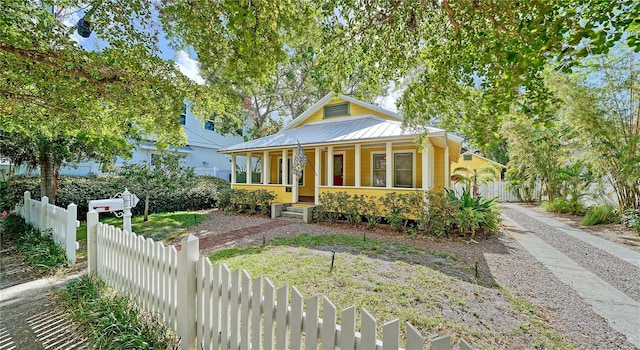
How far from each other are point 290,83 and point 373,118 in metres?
10.5

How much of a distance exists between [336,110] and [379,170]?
422cm

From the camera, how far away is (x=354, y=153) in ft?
40.5

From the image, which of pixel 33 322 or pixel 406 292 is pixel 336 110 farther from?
pixel 33 322

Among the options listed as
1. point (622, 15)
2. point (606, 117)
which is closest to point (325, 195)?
point (622, 15)

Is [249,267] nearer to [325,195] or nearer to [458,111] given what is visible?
[458,111]

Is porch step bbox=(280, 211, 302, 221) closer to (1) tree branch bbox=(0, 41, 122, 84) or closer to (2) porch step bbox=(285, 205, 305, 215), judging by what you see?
(2) porch step bbox=(285, 205, 305, 215)

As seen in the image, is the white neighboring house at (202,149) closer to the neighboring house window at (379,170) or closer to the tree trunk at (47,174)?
the tree trunk at (47,174)

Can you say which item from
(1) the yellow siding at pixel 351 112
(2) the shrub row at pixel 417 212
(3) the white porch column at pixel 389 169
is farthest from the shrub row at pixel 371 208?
(1) the yellow siding at pixel 351 112

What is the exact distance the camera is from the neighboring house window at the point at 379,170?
11414 millimetres

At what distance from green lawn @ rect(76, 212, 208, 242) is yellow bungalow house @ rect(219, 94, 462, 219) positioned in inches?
138

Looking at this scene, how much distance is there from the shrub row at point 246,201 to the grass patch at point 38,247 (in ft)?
21.2

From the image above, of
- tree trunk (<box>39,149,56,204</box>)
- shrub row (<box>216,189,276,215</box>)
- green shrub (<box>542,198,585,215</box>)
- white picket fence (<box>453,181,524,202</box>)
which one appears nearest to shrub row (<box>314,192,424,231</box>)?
shrub row (<box>216,189,276,215</box>)

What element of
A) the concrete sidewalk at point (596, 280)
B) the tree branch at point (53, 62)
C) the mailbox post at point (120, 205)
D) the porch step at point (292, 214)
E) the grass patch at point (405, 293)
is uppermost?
the tree branch at point (53, 62)

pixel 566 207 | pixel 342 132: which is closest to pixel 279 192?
pixel 342 132
